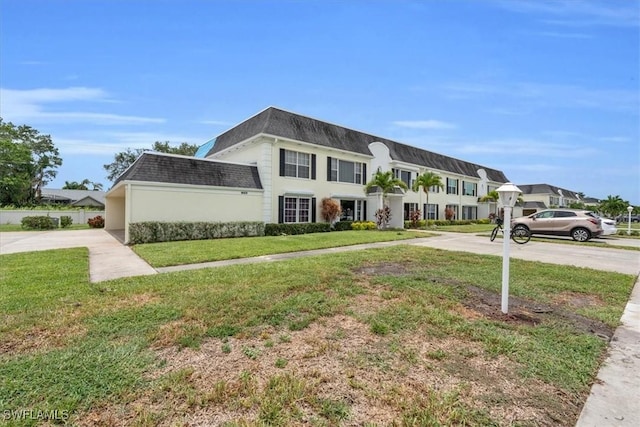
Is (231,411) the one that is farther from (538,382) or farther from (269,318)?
(538,382)

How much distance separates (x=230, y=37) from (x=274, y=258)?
8.35m

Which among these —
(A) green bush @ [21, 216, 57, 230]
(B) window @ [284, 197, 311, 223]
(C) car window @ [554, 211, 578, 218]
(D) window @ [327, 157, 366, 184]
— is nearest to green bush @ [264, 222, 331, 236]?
(B) window @ [284, 197, 311, 223]

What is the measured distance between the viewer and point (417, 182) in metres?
26.7

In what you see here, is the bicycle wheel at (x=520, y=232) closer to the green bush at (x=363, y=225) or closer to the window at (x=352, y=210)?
the green bush at (x=363, y=225)

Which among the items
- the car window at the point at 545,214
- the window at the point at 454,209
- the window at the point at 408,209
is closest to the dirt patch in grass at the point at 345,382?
the car window at the point at 545,214

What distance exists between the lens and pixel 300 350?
135 inches

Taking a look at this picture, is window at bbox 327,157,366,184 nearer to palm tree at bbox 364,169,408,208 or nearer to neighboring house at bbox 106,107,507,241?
neighboring house at bbox 106,107,507,241

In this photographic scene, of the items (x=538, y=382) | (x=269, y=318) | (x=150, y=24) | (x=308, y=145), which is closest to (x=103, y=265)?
(x=269, y=318)

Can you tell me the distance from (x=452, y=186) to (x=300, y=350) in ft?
116

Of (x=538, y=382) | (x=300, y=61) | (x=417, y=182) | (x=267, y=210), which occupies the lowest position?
(x=538, y=382)

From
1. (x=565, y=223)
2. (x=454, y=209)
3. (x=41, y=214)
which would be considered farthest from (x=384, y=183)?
(x=41, y=214)

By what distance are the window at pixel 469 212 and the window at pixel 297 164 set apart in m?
24.8

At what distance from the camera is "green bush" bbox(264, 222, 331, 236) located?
55.9 ft

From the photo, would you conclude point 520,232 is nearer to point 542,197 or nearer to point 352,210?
point 352,210
